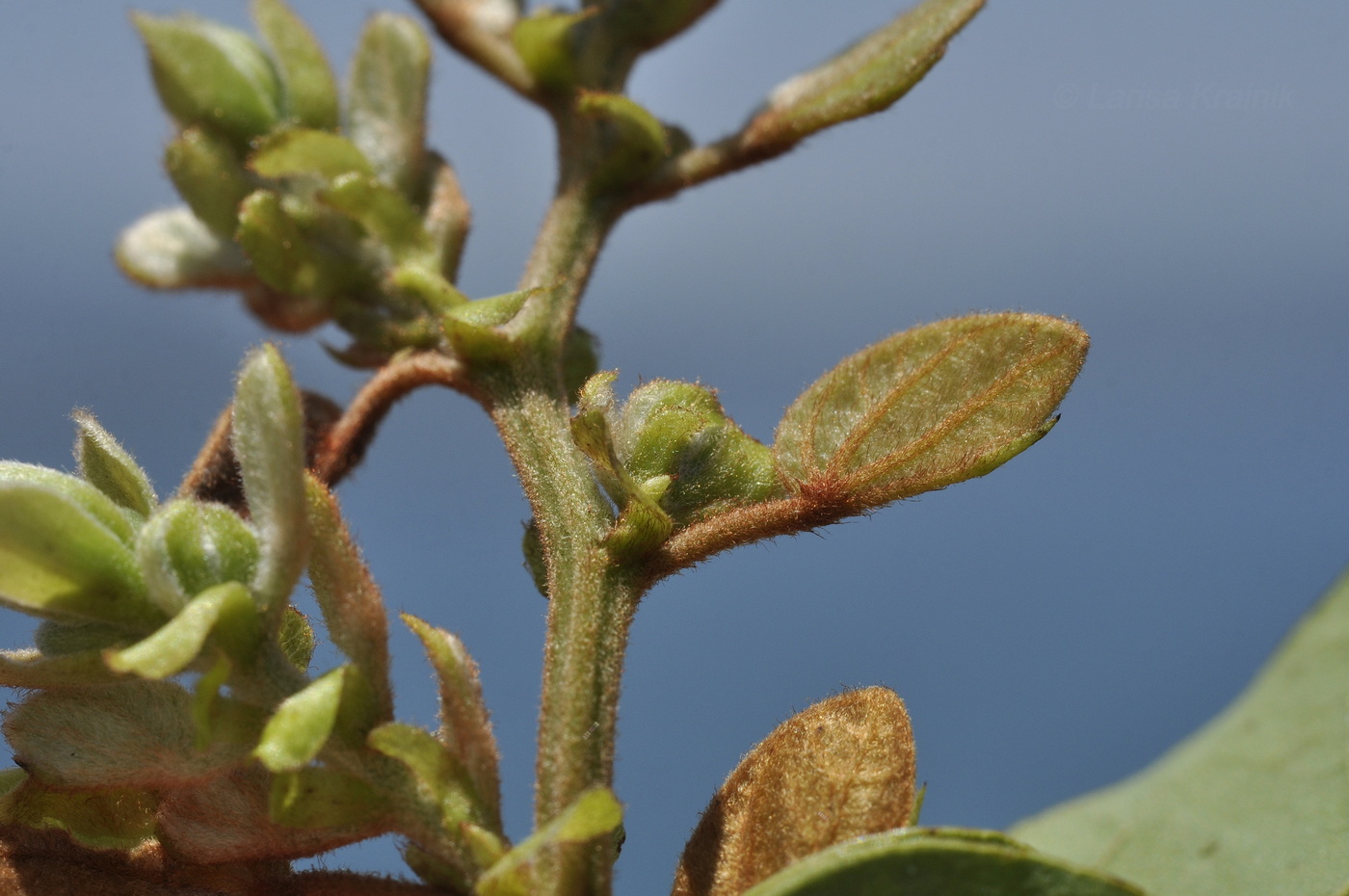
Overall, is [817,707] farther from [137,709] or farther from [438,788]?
[137,709]

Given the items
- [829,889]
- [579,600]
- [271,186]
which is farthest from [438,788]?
[271,186]

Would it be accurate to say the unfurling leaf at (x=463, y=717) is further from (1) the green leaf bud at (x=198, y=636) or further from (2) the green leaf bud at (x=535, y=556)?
(2) the green leaf bud at (x=535, y=556)

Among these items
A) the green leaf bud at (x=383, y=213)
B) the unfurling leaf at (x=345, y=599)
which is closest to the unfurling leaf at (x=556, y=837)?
the unfurling leaf at (x=345, y=599)

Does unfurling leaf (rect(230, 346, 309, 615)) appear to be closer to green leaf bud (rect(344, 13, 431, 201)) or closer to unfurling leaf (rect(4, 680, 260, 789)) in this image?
unfurling leaf (rect(4, 680, 260, 789))

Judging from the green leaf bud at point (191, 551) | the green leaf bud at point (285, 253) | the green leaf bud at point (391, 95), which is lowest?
the green leaf bud at point (191, 551)

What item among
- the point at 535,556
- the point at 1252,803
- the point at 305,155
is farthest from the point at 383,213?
the point at 1252,803

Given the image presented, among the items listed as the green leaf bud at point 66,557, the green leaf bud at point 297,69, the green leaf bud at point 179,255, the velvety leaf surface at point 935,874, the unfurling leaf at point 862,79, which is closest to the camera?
the velvety leaf surface at point 935,874

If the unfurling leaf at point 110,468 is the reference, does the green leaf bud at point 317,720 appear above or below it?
below
